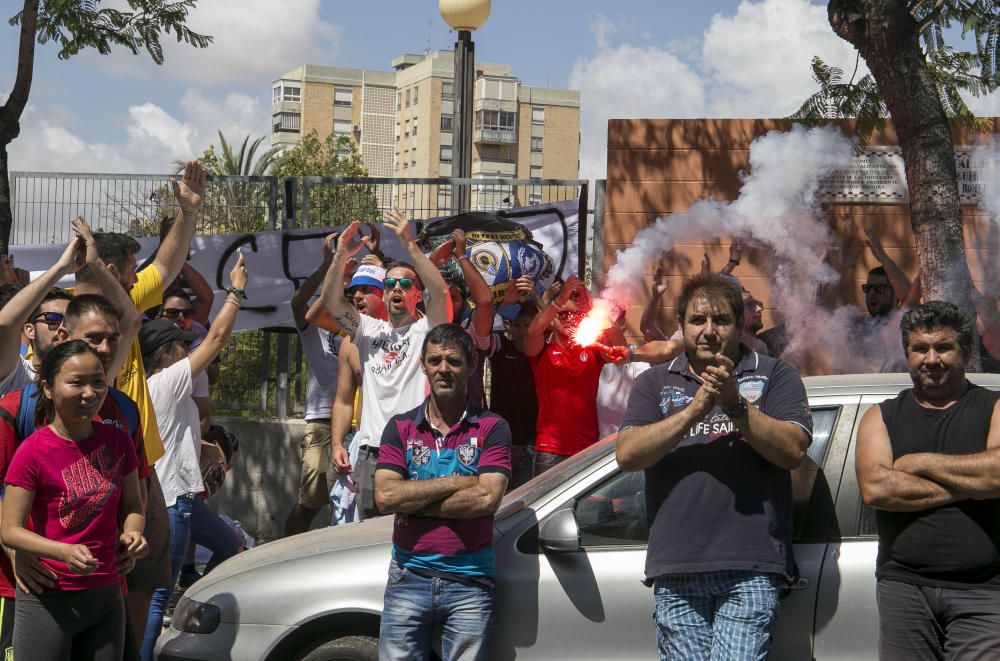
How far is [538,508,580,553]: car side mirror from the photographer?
4.21 m

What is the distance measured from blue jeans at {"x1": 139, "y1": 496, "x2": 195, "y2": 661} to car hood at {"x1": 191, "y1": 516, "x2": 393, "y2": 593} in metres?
0.65

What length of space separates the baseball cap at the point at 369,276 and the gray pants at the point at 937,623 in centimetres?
390

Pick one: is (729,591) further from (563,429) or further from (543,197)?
(543,197)

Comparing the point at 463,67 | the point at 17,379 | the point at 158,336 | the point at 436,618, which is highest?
the point at 463,67

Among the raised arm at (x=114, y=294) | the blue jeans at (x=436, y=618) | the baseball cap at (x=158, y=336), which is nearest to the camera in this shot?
the blue jeans at (x=436, y=618)

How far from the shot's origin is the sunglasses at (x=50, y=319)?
4644mm

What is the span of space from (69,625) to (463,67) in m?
7.62

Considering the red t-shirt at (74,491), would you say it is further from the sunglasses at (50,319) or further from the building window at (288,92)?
the building window at (288,92)

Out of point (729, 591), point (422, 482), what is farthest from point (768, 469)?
point (422, 482)

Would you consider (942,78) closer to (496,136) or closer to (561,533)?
(561,533)

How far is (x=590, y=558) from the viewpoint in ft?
14.2

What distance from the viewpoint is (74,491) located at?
394 centimetres

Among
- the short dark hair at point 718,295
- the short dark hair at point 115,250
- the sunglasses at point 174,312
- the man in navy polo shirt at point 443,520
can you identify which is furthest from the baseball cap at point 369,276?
the short dark hair at point 718,295

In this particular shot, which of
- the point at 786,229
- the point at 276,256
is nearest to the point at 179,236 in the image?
the point at 276,256
